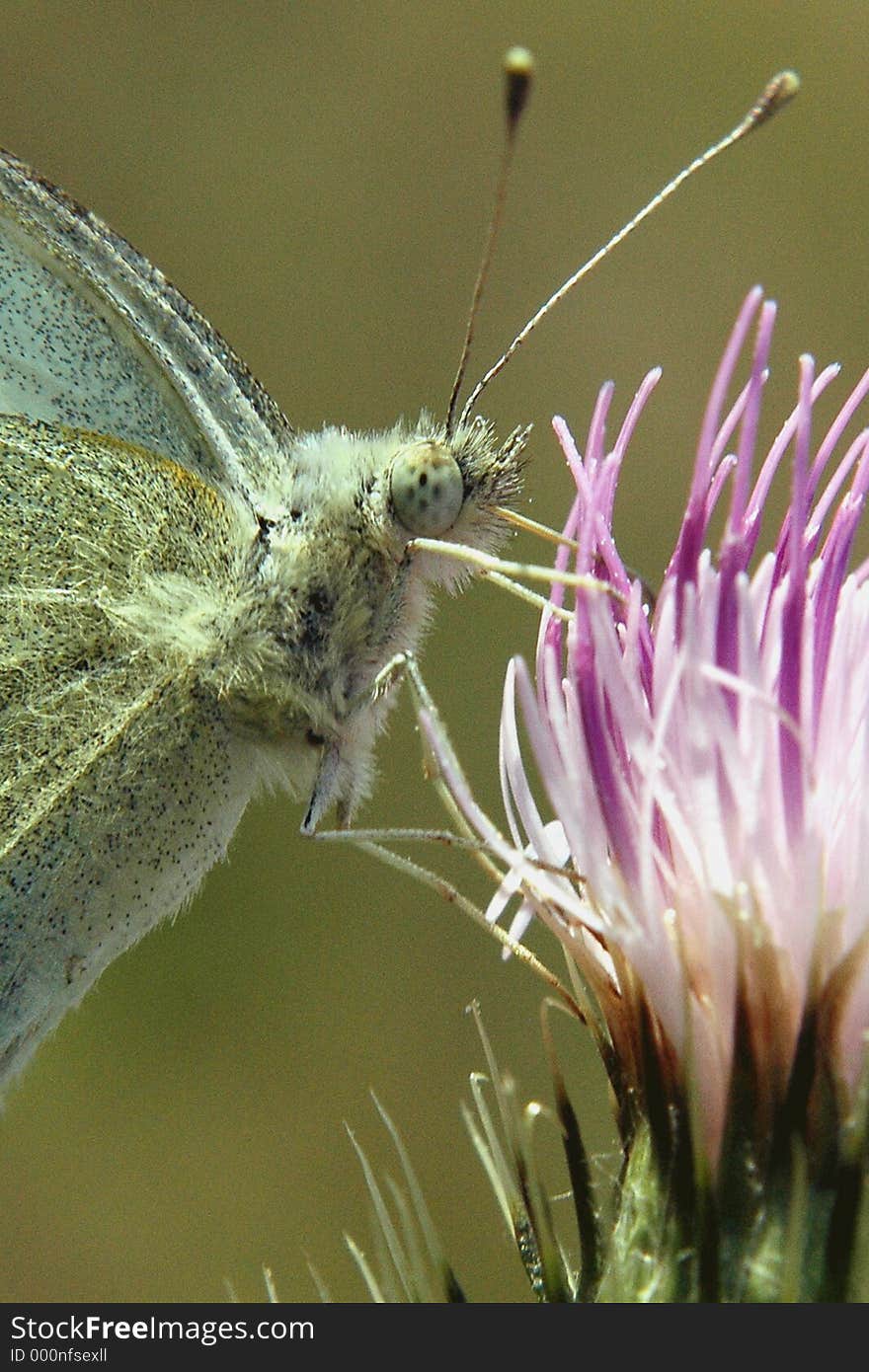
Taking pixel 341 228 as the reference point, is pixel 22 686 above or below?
below

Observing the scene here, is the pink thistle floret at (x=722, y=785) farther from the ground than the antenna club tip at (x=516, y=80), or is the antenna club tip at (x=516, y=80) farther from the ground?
the antenna club tip at (x=516, y=80)

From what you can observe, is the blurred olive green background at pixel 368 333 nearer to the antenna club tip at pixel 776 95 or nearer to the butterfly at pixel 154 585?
the butterfly at pixel 154 585

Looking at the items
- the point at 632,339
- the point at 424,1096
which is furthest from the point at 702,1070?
the point at 632,339

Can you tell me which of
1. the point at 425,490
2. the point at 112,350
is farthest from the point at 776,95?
the point at 112,350

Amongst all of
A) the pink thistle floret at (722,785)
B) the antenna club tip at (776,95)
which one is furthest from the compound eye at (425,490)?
the antenna club tip at (776,95)

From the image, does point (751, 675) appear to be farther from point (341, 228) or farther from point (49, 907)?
point (341, 228)

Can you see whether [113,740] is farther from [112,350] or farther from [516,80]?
[516,80]

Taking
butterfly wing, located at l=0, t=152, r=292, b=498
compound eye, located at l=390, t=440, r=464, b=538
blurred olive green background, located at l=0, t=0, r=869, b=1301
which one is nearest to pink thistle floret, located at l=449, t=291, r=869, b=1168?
compound eye, located at l=390, t=440, r=464, b=538
